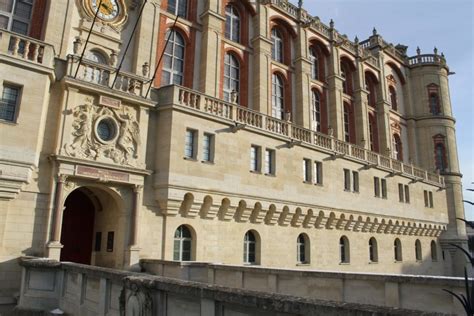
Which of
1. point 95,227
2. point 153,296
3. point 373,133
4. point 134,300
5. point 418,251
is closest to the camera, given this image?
point 153,296

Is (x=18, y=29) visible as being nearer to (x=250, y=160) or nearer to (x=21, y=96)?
(x=21, y=96)

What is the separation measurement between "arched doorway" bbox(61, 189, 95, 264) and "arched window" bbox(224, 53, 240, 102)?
12.7 metres

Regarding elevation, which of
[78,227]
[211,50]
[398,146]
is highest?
[211,50]

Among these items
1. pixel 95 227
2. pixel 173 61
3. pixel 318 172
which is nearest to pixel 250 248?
pixel 318 172

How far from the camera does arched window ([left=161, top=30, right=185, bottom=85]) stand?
2462cm

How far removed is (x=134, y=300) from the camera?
8.29 m

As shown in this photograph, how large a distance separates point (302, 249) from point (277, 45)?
17.3m

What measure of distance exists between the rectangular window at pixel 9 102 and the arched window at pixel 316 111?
24.4 meters

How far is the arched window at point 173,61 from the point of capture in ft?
80.8

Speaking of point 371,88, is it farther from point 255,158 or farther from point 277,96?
point 255,158

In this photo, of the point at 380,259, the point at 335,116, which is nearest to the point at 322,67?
the point at 335,116

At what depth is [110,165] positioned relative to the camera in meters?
16.4

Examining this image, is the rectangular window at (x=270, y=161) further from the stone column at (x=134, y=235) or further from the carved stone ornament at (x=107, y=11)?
the carved stone ornament at (x=107, y=11)

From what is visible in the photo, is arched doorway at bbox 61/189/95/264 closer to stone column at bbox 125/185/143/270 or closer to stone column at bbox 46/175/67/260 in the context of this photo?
stone column at bbox 125/185/143/270
